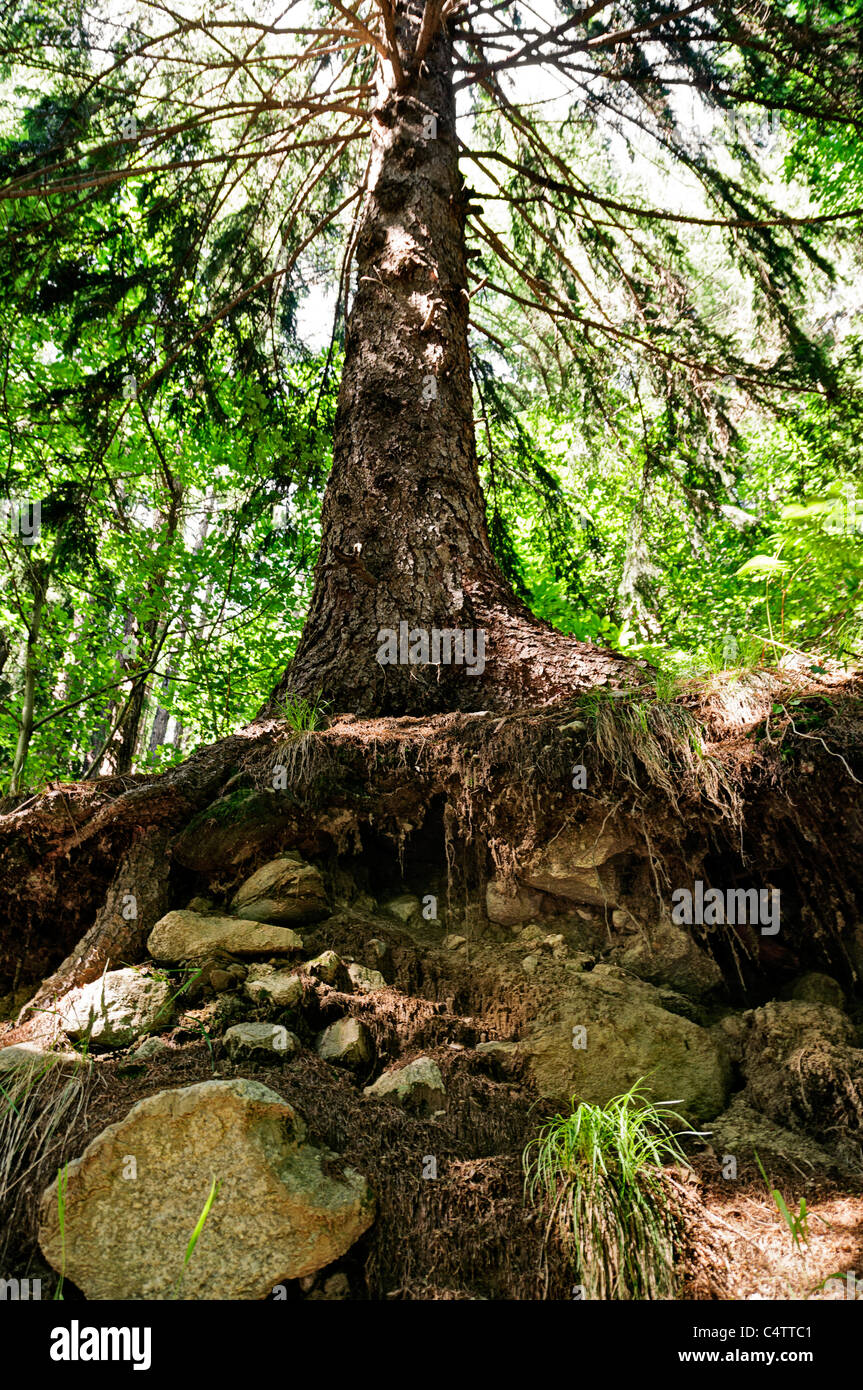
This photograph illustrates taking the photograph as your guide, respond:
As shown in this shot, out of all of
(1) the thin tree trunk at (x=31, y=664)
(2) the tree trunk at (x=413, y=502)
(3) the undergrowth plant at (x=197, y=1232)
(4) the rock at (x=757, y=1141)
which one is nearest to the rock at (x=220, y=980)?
(3) the undergrowth plant at (x=197, y=1232)

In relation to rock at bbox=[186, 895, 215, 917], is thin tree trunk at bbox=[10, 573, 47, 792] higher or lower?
higher

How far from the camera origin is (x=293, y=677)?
3820 mm

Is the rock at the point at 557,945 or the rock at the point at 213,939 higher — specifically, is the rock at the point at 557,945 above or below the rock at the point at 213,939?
below

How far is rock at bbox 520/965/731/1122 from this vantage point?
263cm

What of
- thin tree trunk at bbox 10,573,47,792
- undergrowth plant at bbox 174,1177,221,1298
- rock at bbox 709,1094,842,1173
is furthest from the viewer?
thin tree trunk at bbox 10,573,47,792

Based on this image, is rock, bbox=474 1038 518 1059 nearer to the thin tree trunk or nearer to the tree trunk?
the tree trunk

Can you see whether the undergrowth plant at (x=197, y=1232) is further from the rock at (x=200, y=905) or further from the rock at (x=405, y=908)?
the rock at (x=405, y=908)

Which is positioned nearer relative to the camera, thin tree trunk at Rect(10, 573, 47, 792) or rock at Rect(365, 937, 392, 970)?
rock at Rect(365, 937, 392, 970)

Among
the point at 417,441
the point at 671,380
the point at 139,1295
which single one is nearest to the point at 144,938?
the point at 139,1295

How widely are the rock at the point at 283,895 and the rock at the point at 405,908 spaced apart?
0.32 metres

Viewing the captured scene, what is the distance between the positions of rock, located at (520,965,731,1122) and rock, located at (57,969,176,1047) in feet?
4.30

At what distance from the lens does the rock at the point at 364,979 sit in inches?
113

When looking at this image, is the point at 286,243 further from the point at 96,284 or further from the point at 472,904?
the point at 472,904

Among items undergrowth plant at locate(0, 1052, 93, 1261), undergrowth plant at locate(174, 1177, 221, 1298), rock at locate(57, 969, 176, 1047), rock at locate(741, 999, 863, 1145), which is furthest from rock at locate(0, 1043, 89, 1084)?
rock at locate(741, 999, 863, 1145)
